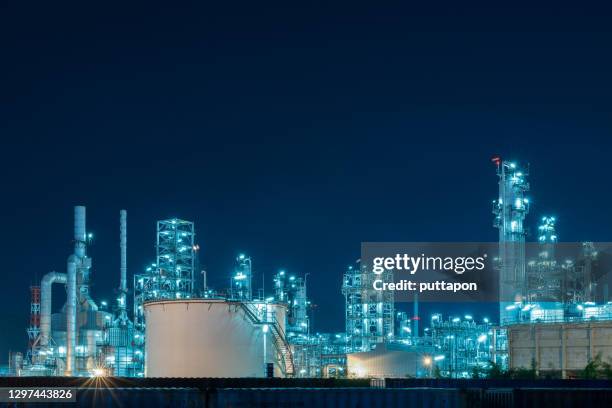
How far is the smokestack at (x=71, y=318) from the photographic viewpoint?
61.1 meters

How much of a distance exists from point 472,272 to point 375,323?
10974mm

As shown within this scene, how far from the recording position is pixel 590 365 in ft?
137

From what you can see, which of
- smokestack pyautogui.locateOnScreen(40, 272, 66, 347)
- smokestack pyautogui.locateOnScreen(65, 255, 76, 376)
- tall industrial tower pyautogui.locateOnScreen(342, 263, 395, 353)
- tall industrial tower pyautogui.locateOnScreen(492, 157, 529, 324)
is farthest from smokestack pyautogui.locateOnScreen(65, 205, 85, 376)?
tall industrial tower pyautogui.locateOnScreen(492, 157, 529, 324)

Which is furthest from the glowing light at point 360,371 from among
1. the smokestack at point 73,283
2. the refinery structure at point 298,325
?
the smokestack at point 73,283

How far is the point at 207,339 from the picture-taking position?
4234cm

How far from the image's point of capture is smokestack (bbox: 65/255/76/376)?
61062 millimetres

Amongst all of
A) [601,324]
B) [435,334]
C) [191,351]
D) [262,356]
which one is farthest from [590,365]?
[435,334]

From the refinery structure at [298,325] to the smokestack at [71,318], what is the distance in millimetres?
82

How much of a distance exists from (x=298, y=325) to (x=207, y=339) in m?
23.1

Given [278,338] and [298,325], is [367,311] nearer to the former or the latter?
[298,325]

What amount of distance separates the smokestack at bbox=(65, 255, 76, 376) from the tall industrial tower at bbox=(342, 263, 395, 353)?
727 inches

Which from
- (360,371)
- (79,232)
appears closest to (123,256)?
(79,232)

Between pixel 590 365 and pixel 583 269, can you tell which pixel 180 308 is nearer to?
pixel 590 365

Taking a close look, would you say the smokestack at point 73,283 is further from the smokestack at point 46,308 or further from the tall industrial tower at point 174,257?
the tall industrial tower at point 174,257
